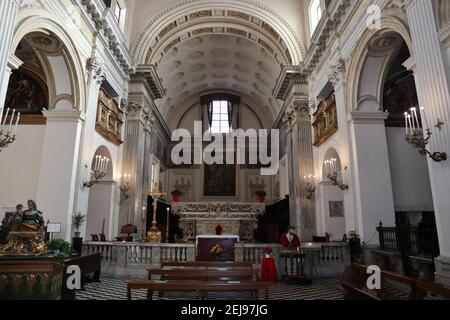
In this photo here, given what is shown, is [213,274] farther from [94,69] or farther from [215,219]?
[215,219]

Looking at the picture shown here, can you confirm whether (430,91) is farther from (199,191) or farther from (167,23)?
(199,191)

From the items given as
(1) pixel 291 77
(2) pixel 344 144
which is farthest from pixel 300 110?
(2) pixel 344 144

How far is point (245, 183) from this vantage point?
21109mm

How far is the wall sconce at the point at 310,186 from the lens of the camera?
12.1 metres

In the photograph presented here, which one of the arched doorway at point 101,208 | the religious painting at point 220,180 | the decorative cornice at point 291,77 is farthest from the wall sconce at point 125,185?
the religious painting at point 220,180

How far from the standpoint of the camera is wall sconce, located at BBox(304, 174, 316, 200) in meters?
12.1

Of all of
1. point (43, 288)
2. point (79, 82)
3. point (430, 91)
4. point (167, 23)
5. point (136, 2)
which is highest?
point (136, 2)

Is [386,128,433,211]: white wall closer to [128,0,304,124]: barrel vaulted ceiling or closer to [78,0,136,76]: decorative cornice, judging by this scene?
[128,0,304,124]: barrel vaulted ceiling

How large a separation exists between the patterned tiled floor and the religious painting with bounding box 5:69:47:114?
6.08 m

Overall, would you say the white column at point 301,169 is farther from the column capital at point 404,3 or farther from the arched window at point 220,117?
the arched window at point 220,117

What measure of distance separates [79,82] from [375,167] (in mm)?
8781

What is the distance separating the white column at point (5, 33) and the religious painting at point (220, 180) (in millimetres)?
15772

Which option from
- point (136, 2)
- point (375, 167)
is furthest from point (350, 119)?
point (136, 2)

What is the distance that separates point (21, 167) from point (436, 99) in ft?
34.7
